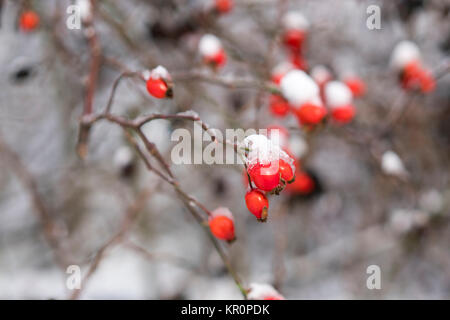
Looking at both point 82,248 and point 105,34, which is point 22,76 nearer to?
point 105,34

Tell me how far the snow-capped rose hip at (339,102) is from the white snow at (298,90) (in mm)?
309

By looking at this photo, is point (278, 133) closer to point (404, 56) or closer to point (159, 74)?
point (159, 74)

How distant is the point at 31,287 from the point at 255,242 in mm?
1778

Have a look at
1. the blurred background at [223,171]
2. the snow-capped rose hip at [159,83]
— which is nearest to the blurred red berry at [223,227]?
the snow-capped rose hip at [159,83]

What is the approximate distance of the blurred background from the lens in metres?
1.96

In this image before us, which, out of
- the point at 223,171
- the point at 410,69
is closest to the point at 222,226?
the point at 410,69

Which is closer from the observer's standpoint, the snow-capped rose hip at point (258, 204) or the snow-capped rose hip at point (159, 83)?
the snow-capped rose hip at point (258, 204)

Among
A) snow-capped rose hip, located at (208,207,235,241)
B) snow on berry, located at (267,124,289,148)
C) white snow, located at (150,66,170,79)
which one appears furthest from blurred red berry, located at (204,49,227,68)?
snow-capped rose hip, located at (208,207,235,241)

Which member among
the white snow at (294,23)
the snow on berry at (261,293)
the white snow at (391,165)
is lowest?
the snow on berry at (261,293)

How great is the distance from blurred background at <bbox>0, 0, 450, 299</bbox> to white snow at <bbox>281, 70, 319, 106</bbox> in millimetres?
763

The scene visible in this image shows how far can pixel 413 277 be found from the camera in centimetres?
290

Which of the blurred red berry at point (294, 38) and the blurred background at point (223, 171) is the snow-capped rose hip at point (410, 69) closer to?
the blurred background at point (223, 171)

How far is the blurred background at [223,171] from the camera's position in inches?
77.2

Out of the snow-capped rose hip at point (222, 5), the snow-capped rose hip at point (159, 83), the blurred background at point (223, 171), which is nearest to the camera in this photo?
the snow-capped rose hip at point (159, 83)
